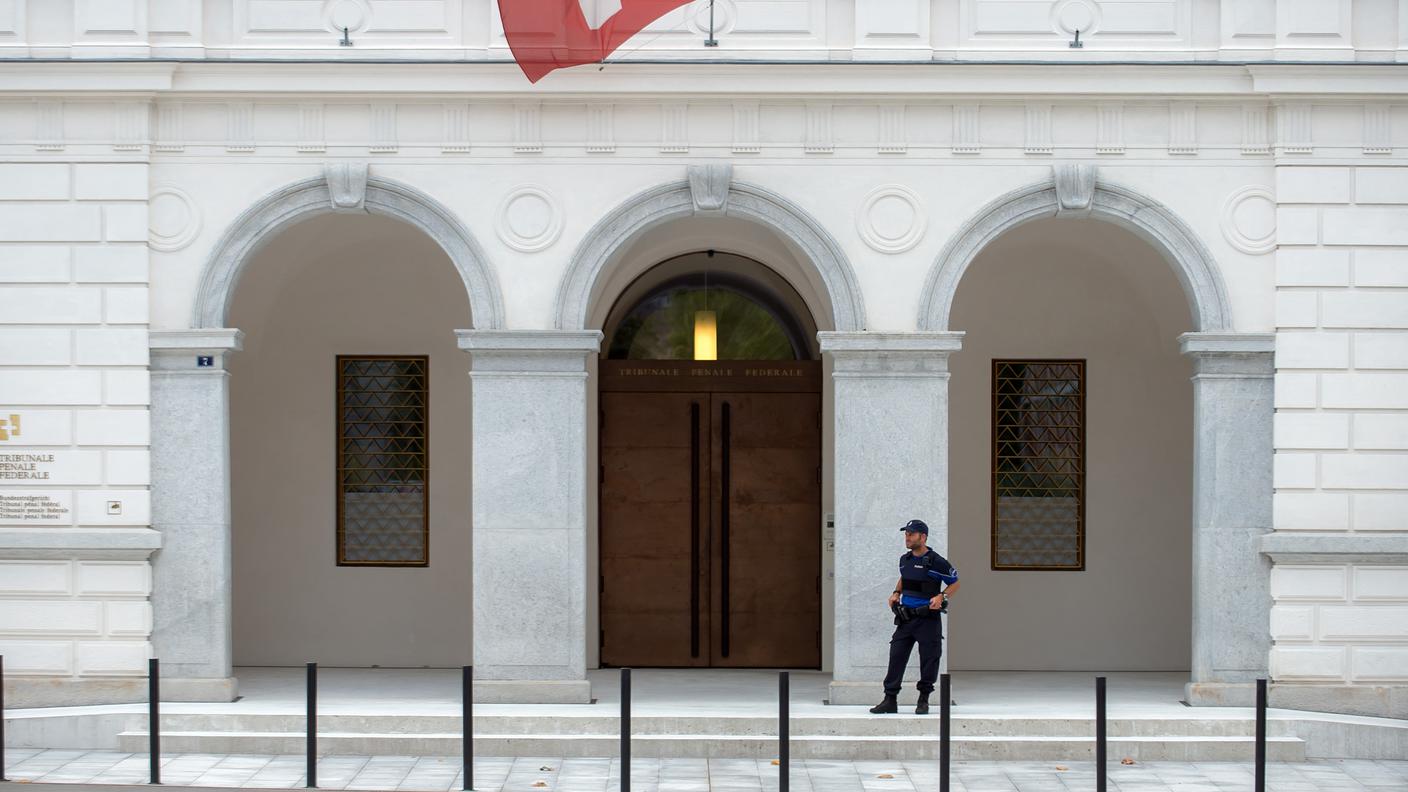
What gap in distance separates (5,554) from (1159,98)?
10.4 m

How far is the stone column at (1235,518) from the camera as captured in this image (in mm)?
13805

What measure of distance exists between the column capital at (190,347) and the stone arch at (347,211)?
0.45 feet

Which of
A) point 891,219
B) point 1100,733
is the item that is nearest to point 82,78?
point 891,219

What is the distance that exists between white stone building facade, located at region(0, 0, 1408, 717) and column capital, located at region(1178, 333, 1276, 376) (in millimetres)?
23

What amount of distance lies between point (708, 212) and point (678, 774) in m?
4.70

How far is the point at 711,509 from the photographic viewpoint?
16844mm

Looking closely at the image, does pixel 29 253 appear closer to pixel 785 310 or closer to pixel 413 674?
pixel 413 674

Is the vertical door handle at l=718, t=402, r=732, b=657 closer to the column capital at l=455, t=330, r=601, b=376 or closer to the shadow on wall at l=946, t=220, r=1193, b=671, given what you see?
the shadow on wall at l=946, t=220, r=1193, b=671

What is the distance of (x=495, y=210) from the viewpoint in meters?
13.9

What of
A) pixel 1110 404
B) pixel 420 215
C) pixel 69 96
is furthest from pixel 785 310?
pixel 69 96

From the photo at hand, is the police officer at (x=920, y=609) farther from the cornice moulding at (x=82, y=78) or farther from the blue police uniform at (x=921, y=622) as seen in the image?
the cornice moulding at (x=82, y=78)

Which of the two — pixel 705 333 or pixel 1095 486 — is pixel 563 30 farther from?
pixel 1095 486

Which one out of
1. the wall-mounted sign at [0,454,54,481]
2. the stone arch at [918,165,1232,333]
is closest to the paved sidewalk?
the wall-mounted sign at [0,454,54,481]

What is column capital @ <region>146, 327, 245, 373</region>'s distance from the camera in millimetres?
13766
